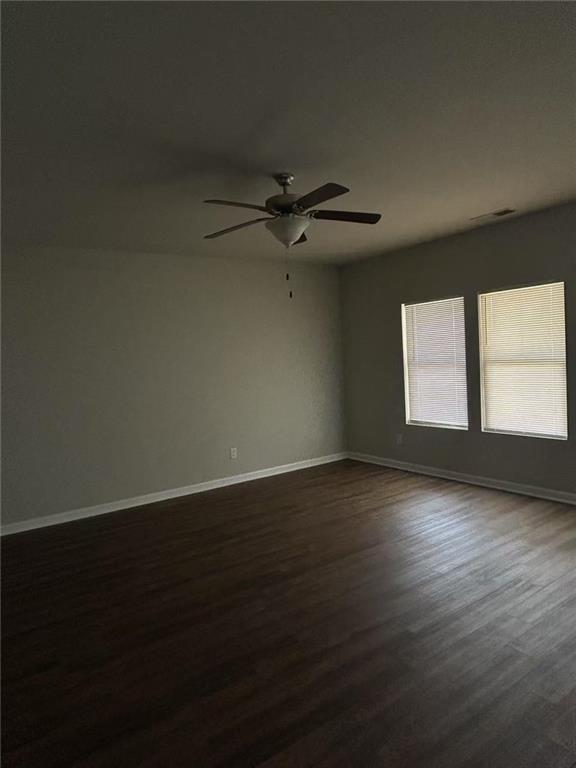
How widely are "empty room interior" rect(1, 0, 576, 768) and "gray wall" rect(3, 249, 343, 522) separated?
0.03 metres

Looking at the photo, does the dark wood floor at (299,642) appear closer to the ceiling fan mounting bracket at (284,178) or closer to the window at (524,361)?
the window at (524,361)

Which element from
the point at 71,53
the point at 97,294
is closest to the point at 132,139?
the point at 71,53

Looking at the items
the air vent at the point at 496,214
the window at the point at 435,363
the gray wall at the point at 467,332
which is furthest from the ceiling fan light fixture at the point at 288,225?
the window at the point at 435,363

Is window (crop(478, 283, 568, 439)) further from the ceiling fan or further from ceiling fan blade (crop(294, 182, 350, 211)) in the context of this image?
ceiling fan blade (crop(294, 182, 350, 211))

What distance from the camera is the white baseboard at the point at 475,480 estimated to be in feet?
13.7

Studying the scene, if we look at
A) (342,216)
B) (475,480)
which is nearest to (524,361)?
(475,480)

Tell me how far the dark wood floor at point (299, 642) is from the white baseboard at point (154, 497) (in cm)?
28

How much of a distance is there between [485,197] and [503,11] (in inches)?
85.3

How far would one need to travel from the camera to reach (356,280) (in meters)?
6.04

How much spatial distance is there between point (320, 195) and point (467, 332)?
2.96 meters

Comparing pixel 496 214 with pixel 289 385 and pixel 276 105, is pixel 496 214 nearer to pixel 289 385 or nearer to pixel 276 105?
pixel 276 105

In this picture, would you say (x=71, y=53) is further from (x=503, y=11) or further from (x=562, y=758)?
(x=562, y=758)

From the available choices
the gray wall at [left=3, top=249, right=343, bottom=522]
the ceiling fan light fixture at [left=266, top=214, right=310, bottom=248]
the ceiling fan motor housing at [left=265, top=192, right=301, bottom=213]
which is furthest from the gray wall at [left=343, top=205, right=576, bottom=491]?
the ceiling fan motor housing at [left=265, top=192, right=301, bottom=213]

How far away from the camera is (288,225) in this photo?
9.68 ft
